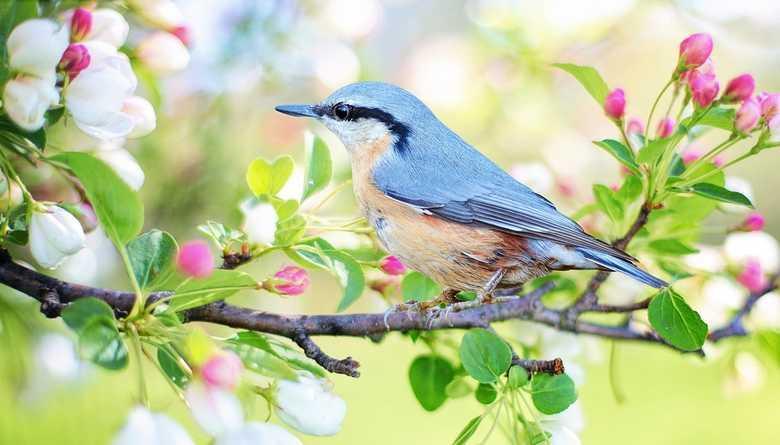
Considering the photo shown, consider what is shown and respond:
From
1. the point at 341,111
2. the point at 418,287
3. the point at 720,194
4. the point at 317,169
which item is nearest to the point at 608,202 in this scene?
the point at 720,194

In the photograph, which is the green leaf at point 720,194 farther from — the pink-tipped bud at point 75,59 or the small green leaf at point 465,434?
the pink-tipped bud at point 75,59

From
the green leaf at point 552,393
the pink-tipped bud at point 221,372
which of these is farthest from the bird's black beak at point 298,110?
the pink-tipped bud at point 221,372

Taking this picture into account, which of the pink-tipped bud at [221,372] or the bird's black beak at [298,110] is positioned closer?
the pink-tipped bud at [221,372]

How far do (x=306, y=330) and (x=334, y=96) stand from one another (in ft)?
2.20

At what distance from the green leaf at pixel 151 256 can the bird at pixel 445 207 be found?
48cm

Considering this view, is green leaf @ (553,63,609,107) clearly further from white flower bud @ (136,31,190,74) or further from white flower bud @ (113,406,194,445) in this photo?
white flower bud @ (113,406,194,445)

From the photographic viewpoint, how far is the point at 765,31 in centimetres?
294

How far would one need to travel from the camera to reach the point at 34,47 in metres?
0.96

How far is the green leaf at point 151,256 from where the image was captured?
3.54 feet

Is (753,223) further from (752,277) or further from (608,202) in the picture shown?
(608,202)

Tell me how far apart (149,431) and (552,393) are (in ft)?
1.85

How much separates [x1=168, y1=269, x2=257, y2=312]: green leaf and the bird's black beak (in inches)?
28.7

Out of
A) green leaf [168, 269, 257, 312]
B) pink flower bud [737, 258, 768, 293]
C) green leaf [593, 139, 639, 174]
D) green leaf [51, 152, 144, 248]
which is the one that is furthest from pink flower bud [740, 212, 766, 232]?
green leaf [51, 152, 144, 248]

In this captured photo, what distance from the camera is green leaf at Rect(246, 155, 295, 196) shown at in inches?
50.6
